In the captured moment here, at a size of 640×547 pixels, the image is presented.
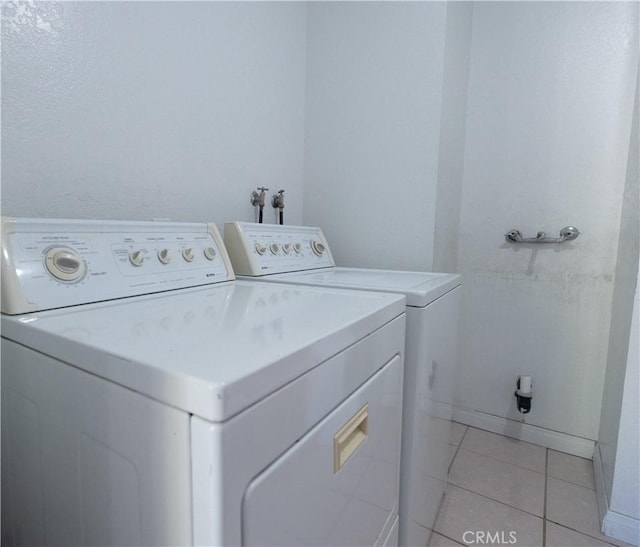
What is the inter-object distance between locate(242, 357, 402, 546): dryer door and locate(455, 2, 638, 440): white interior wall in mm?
1289

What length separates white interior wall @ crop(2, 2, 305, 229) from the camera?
91 centimetres

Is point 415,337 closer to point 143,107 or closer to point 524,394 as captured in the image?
point 143,107

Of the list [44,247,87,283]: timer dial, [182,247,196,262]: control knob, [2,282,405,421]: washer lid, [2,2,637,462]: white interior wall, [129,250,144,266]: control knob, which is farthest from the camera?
[2,2,637,462]: white interior wall

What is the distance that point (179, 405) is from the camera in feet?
1.30

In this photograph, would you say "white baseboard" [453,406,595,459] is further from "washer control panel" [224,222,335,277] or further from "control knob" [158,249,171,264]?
"control knob" [158,249,171,264]

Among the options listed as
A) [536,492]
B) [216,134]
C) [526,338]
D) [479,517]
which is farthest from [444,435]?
[216,134]

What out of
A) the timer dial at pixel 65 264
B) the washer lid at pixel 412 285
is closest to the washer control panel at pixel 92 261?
the timer dial at pixel 65 264

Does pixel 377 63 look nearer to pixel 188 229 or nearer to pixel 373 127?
pixel 373 127

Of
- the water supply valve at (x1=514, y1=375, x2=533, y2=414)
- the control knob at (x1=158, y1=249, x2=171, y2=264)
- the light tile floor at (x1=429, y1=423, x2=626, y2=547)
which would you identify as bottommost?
the light tile floor at (x1=429, y1=423, x2=626, y2=547)

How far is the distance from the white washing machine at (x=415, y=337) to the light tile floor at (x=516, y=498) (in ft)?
0.36

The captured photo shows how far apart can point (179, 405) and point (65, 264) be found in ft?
1.77

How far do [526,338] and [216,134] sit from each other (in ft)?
5.67

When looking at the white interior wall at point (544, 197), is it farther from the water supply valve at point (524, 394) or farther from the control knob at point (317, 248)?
the control knob at point (317, 248)

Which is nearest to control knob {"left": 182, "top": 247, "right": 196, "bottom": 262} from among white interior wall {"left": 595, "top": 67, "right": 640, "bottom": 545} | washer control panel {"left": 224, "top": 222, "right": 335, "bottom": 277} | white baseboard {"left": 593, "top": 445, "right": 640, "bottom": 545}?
washer control panel {"left": 224, "top": 222, "right": 335, "bottom": 277}
